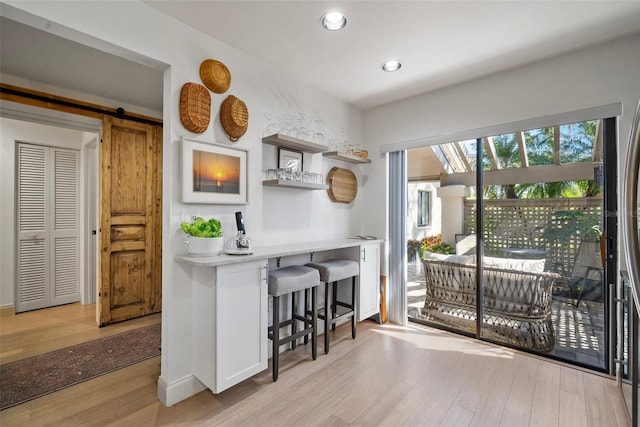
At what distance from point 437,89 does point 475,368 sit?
8.69 feet

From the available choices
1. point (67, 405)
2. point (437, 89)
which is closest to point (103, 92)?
point (67, 405)

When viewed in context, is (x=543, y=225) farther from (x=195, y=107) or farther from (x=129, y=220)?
(x=129, y=220)

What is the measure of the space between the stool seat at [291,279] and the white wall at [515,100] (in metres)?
1.37

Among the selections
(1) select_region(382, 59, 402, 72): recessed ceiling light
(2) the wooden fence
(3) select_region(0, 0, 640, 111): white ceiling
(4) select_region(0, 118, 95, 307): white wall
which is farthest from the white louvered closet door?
(2) the wooden fence

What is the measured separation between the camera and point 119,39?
1.78 meters

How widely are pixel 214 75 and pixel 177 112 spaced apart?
41 centimetres

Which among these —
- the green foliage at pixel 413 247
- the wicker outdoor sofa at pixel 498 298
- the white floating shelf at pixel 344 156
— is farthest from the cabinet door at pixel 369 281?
the white floating shelf at pixel 344 156

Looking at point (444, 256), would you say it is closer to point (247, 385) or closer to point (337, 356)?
Answer: point (337, 356)

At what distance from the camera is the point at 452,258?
315 centimetres

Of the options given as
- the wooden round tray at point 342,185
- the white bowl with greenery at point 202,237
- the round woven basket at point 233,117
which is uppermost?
the round woven basket at point 233,117

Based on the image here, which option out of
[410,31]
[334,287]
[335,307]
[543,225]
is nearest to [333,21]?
[410,31]

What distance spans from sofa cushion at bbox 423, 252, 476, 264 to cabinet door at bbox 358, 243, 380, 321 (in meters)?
0.59

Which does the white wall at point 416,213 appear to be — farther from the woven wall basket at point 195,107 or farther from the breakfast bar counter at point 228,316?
the woven wall basket at point 195,107

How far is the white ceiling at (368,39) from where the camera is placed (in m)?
1.91
